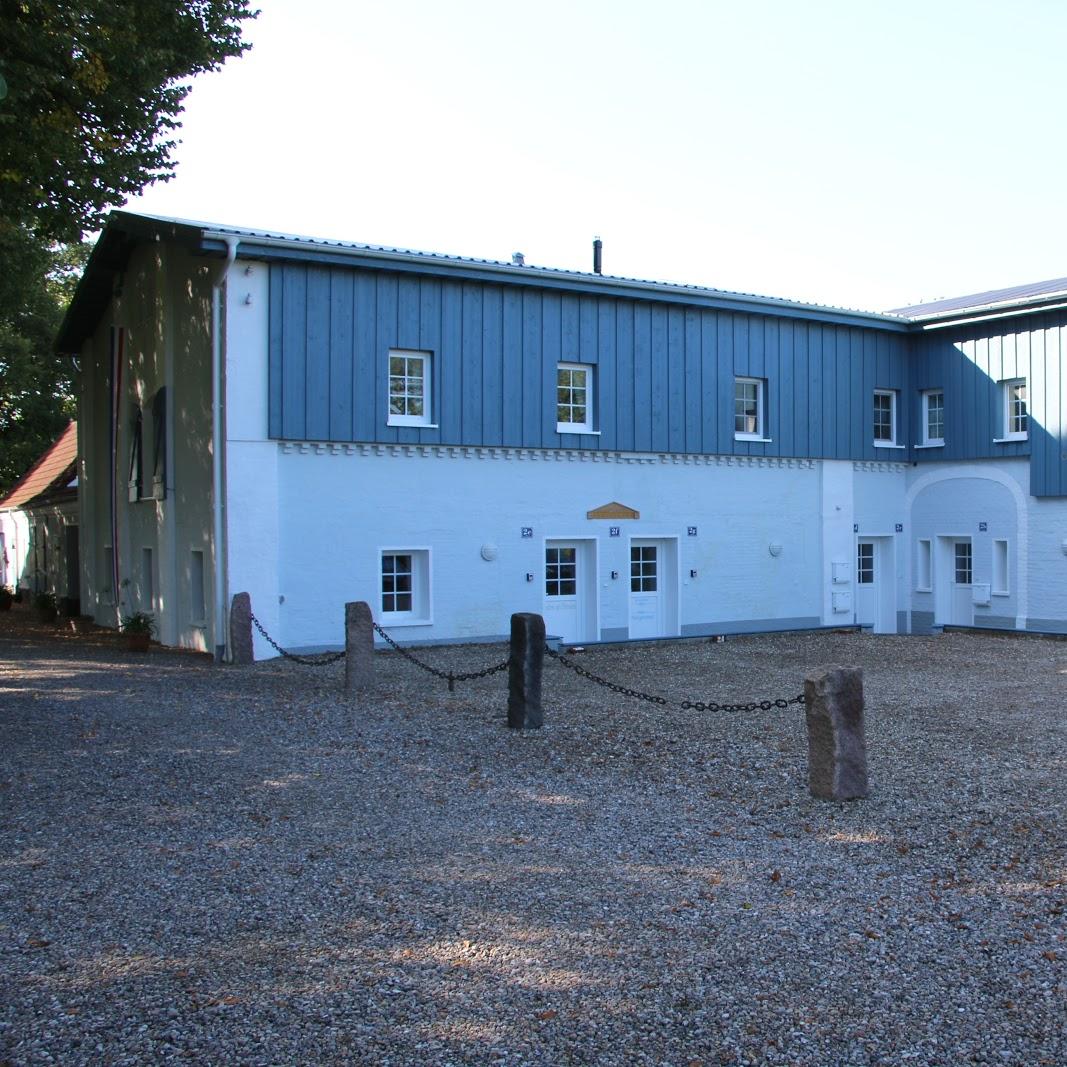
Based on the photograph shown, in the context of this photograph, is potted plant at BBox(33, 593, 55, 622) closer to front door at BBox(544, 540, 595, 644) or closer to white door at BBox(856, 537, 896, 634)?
front door at BBox(544, 540, 595, 644)

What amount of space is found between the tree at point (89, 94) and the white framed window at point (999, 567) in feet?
54.6

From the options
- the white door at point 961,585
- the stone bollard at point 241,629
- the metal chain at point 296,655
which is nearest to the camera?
the metal chain at point 296,655

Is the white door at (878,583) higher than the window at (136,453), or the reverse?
the window at (136,453)

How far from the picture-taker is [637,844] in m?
Answer: 7.43

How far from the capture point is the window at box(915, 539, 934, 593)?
2483 centimetres

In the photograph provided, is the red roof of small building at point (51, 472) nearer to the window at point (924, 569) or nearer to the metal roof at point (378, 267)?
the metal roof at point (378, 267)

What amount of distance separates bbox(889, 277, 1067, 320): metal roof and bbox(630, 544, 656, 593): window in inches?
309

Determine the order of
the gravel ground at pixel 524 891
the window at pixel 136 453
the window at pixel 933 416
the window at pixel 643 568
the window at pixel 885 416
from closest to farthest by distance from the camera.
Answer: the gravel ground at pixel 524 891
the window at pixel 643 568
the window at pixel 136 453
the window at pixel 933 416
the window at pixel 885 416

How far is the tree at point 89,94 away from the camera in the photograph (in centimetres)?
1220

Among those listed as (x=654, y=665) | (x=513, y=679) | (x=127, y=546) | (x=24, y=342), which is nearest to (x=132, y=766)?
(x=513, y=679)

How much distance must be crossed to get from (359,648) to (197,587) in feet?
20.6

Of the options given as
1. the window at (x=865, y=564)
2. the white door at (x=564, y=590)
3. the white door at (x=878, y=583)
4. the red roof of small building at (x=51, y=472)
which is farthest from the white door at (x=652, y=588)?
the red roof of small building at (x=51, y=472)

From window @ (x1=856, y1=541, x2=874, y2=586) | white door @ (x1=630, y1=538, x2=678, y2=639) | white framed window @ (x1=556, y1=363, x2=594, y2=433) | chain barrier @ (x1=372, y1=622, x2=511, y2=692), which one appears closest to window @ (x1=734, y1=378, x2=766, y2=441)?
white door @ (x1=630, y1=538, x2=678, y2=639)

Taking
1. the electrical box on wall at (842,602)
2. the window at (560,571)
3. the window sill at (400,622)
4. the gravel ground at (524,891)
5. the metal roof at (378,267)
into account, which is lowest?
the gravel ground at (524,891)
